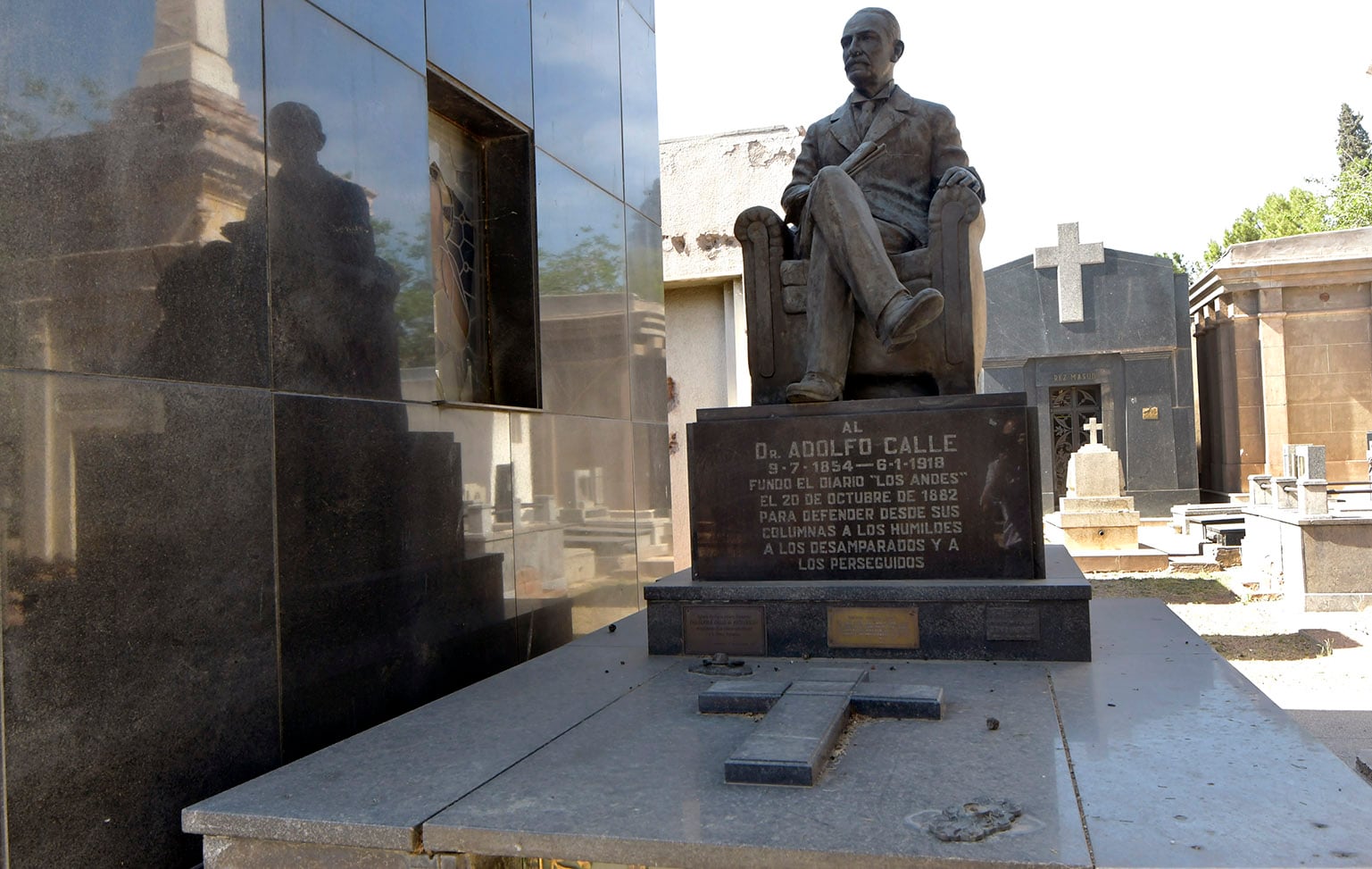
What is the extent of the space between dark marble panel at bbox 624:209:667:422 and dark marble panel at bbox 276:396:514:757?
230 cm

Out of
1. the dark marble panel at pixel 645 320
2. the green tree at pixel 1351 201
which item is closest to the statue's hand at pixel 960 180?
the dark marble panel at pixel 645 320

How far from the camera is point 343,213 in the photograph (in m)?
4.10

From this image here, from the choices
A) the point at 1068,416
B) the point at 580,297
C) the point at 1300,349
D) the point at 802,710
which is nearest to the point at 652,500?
the point at 580,297

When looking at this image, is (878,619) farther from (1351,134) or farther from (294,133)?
(1351,134)

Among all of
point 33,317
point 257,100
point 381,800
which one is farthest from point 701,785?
point 257,100

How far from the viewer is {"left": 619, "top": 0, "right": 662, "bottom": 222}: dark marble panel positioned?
7422 millimetres

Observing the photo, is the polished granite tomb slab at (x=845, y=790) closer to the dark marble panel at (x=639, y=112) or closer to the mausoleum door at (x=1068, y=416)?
the dark marble panel at (x=639, y=112)

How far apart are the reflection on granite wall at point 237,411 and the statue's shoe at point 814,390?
4.99 ft

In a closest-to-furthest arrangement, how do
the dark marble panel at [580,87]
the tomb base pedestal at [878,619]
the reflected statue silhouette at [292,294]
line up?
the reflected statue silhouette at [292,294]
the tomb base pedestal at [878,619]
the dark marble panel at [580,87]

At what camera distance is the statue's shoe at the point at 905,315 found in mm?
4570

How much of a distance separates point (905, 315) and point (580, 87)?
310 cm

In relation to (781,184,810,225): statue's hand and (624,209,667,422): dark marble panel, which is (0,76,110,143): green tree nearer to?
(781,184,810,225): statue's hand

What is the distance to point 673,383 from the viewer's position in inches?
438

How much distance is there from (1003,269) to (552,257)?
1722 cm
